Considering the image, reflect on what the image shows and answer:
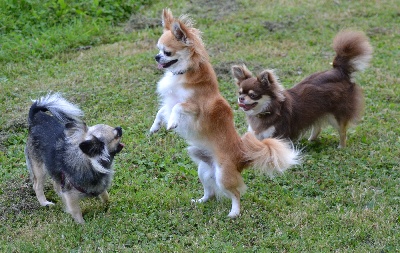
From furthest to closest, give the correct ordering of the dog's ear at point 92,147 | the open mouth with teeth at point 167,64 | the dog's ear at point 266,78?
the dog's ear at point 266,78 < the open mouth with teeth at point 167,64 < the dog's ear at point 92,147

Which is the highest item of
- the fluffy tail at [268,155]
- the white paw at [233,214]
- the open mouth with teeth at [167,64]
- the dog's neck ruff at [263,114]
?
the open mouth with teeth at [167,64]

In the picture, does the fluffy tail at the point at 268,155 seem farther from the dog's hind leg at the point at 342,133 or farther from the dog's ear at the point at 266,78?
the dog's hind leg at the point at 342,133

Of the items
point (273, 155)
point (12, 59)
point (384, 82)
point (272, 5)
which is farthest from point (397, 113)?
point (12, 59)

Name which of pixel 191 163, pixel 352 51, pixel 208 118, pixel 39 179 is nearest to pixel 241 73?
pixel 191 163

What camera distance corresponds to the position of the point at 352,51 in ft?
22.0

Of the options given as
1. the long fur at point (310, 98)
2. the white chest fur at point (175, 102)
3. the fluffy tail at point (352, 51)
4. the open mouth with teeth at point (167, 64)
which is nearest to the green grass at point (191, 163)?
the long fur at point (310, 98)

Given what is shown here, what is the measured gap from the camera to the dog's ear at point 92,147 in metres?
4.62

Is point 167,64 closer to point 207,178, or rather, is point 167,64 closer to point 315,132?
point 207,178

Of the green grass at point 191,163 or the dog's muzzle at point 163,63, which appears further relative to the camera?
the dog's muzzle at point 163,63

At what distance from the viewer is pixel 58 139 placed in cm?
507

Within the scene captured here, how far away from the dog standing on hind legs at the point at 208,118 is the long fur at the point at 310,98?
140cm

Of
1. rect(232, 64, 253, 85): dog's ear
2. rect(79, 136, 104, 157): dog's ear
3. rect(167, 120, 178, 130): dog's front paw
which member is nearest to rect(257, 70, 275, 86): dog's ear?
rect(232, 64, 253, 85): dog's ear

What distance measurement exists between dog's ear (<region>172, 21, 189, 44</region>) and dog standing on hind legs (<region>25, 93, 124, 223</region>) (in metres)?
1.01

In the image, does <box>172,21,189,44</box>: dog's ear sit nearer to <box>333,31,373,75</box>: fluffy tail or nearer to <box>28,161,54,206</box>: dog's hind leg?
<box>28,161,54,206</box>: dog's hind leg
